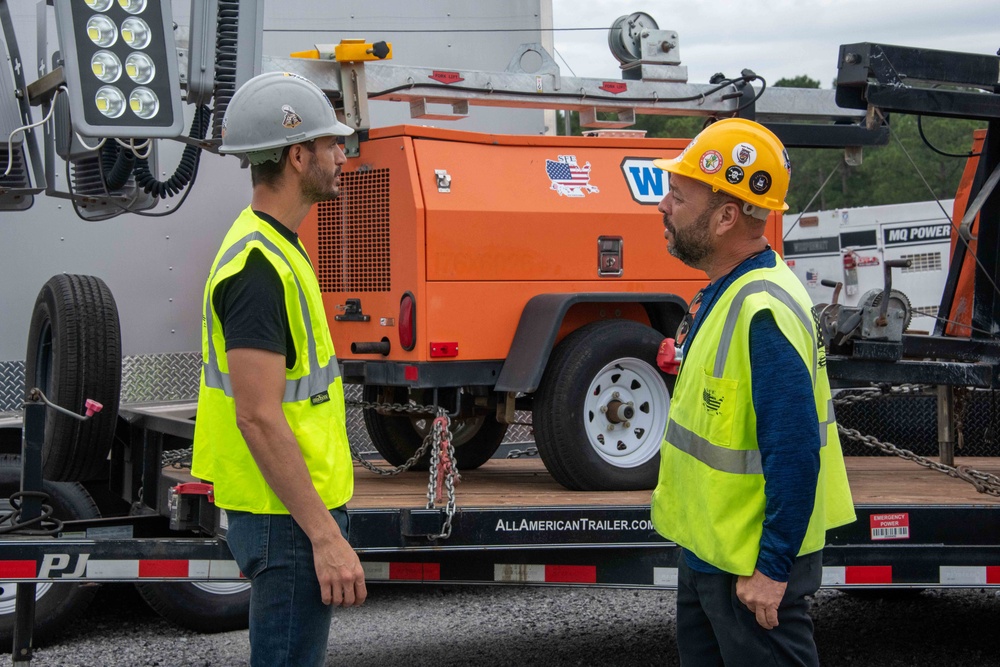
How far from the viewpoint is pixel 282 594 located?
9.53 feet

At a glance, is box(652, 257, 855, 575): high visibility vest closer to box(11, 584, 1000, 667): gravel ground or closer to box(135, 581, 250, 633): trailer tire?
box(11, 584, 1000, 667): gravel ground

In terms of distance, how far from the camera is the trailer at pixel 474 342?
496 centimetres

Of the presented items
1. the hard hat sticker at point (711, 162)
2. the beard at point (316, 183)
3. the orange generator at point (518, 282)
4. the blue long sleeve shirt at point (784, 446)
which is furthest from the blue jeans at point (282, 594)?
the orange generator at point (518, 282)

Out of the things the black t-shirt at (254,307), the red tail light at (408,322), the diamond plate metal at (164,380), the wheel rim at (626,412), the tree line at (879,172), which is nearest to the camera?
the black t-shirt at (254,307)

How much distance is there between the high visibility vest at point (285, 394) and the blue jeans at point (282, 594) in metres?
0.06

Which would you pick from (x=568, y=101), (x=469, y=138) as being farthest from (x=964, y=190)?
(x=469, y=138)

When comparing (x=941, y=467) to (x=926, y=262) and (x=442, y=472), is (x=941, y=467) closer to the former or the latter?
(x=442, y=472)

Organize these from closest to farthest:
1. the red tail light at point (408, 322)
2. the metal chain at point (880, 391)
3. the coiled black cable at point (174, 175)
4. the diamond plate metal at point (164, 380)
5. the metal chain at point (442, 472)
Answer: the metal chain at point (442, 472) → the red tail light at point (408, 322) → the coiled black cable at point (174, 175) → the metal chain at point (880, 391) → the diamond plate metal at point (164, 380)

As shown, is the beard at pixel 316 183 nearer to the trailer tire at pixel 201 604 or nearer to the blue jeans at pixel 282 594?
the blue jeans at pixel 282 594

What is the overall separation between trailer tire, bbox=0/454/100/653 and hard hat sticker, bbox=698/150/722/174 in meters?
4.13

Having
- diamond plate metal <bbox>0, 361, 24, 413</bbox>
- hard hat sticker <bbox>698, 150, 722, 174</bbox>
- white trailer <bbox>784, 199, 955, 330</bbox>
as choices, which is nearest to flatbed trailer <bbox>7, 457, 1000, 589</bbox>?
diamond plate metal <bbox>0, 361, 24, 413</bbox>

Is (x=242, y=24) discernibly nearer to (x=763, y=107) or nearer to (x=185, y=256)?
(x=185, y=256)

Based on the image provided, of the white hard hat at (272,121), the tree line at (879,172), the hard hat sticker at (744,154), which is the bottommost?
the hard hat sticker at (744,154)

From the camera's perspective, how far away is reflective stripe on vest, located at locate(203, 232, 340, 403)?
2.93 m
